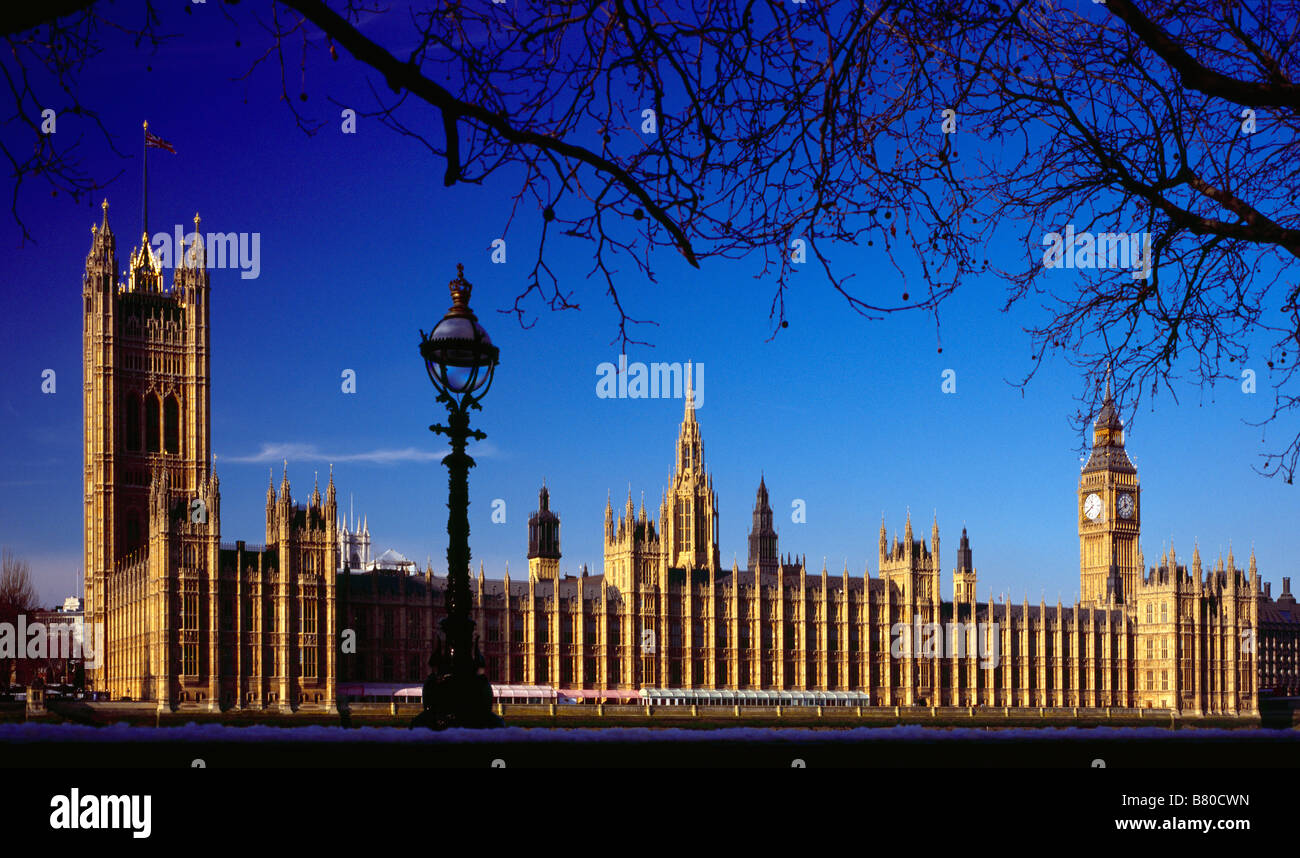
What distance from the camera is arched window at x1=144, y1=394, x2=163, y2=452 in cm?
9575

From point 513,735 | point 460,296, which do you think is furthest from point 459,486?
point 513,735

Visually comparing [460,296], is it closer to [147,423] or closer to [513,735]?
[513,735]

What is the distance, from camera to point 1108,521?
136000 mm

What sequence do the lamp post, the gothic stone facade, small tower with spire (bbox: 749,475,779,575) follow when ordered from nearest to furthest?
the lamp post → the gothic stone facade → small tower with spire (bbox: 749,475,779,575)

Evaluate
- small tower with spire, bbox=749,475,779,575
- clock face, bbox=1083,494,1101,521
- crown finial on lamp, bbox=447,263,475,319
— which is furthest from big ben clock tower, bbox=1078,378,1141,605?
crown finial on lamp, bbox=447,263,475,319

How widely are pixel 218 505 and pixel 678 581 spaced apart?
31.5m

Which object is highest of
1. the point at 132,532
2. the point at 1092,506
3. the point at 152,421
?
the point at 152,421

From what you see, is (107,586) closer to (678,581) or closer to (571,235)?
(678,581)

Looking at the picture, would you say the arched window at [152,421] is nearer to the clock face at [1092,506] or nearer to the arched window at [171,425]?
the arched window at [171,425]

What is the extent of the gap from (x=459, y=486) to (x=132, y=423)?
8953 cm

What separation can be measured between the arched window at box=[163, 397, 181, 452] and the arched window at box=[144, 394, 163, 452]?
16.1 inches

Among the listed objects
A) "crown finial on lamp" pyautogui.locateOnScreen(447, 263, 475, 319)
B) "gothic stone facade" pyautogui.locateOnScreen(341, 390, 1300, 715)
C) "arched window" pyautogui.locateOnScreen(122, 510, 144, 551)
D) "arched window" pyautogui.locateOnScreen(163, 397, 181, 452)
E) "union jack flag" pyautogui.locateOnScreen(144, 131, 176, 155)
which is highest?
"union jack flag" pyautogui.locateOnScreen(144, 131, 176, 155)

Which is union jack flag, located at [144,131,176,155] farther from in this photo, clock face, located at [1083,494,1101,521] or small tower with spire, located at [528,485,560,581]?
clock face, located at [1083,494,1101,521]
